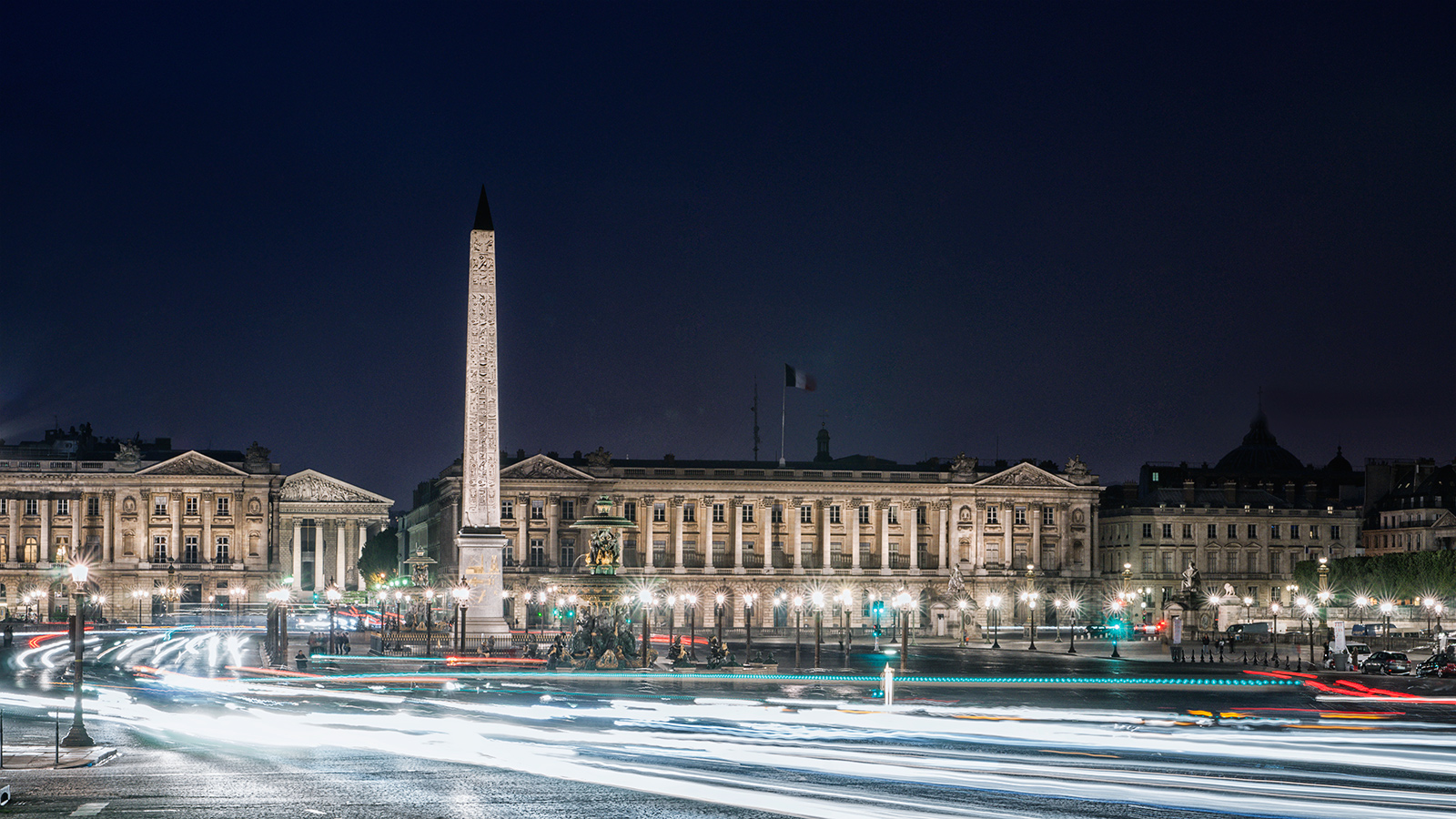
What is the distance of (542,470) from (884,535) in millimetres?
28398

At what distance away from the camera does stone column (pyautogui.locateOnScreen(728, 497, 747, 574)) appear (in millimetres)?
139000

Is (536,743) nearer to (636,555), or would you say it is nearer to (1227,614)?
(1227,614)

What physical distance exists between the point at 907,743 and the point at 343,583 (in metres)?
152

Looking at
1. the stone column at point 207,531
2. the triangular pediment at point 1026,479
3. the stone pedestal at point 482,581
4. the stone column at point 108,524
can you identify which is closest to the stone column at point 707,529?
the triangular pediment at point 1026,479

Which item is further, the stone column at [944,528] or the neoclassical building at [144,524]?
the stone column at [944,528]

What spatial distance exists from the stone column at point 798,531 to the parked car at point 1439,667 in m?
81.4

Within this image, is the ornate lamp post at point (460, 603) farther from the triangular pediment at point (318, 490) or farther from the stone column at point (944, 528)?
the triangular pediment at point (318, 490)

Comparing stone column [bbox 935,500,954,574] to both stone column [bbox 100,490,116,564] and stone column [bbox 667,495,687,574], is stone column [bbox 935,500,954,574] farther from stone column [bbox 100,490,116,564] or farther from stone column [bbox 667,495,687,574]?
stone column [bbox 100,490,116,564]

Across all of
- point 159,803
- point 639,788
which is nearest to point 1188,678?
point 639,788

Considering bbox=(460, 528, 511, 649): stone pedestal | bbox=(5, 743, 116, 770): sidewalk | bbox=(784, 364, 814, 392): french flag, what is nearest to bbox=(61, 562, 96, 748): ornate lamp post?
bbox=(5, 743, 116, 770): sidewalk

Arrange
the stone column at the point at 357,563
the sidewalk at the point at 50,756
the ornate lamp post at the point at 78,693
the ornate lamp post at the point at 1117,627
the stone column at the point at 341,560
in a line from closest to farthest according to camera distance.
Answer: the sidewalk at the point at 50,756
the ornate lamp post at the point at 78,693
the ornate lamp post at the point at 1117,627
the stone column at the point at 341,560
the stone column at the point at 357,563

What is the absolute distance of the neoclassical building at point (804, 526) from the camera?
134875 millimetres

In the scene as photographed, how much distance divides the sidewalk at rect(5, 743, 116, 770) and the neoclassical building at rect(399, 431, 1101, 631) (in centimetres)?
10171

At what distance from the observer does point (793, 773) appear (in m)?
26.6
